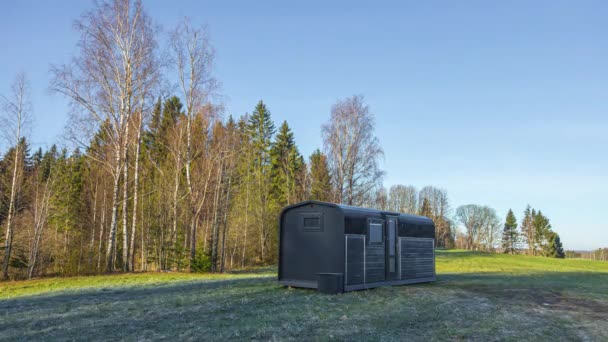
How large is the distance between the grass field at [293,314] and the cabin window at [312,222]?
1921 mm

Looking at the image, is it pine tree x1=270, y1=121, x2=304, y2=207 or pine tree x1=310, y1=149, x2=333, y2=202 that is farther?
pine tree x1=270, y1=121, x2=304, y2=207

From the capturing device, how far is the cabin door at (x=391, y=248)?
47.0 ft

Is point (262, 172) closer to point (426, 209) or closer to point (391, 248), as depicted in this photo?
point (391, 248)

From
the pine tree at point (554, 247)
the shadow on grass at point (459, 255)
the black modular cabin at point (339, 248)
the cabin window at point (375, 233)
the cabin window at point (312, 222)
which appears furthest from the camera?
the pine tree at point (554, 247)

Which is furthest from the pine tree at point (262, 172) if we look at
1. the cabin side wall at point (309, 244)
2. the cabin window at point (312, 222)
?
the cabin window at point (312, 222)

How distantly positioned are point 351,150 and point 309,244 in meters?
15.7

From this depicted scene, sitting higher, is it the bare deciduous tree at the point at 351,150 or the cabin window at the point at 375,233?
the bare deciduous tree at the point at 351,150

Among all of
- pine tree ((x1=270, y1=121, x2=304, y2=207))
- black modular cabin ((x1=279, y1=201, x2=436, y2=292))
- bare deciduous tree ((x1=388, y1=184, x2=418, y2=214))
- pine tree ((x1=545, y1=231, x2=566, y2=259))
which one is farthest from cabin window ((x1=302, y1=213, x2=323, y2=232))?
pine tree ((x1=545, y1=231, x2=566, y2=259))

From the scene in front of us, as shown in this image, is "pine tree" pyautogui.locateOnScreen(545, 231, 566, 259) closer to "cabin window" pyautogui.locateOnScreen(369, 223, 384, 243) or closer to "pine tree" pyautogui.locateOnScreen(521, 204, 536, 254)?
"pine tree" pyautogui.locateOnScreen(521, 204, 536, 254)

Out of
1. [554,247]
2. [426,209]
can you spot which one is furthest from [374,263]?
[554,247]

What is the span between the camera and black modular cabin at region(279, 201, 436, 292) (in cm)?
1252

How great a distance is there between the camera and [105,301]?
10.5 meters

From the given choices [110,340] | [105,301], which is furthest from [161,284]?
[110,340]

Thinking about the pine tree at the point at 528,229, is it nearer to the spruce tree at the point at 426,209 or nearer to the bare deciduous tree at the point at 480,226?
the bare deciduous tree at the point at 480,226
